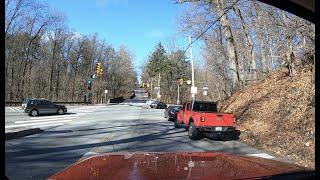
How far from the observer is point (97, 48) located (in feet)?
406

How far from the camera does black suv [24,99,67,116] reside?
145 feet

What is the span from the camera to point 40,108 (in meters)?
45.1

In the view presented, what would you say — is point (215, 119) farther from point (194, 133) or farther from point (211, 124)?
point (194, 133)

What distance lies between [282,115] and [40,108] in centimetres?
2787

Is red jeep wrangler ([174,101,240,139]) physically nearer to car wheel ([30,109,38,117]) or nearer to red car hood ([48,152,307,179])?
red car hood ([48,152,307,179])

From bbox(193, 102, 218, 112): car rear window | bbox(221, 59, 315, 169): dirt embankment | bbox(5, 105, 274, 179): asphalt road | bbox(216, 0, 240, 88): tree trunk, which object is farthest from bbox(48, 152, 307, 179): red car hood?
bbox(216, 0, 240, 88): tree trunk

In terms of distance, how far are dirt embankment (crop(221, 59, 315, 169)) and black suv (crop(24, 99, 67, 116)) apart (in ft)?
61.9

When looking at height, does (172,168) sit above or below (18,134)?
above

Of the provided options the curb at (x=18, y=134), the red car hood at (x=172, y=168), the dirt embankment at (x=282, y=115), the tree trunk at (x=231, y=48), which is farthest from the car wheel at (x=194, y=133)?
the tree trunk at (x=231, y=48)

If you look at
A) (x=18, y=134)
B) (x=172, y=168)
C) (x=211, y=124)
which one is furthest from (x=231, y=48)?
(x=172, y=168)

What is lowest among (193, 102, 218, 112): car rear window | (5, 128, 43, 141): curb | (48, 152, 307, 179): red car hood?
(5, 128, 43, 141): curb

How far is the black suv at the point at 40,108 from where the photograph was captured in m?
44.2

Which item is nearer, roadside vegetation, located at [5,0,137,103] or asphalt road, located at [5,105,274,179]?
asphalt road, located at [5,105,274,179]
